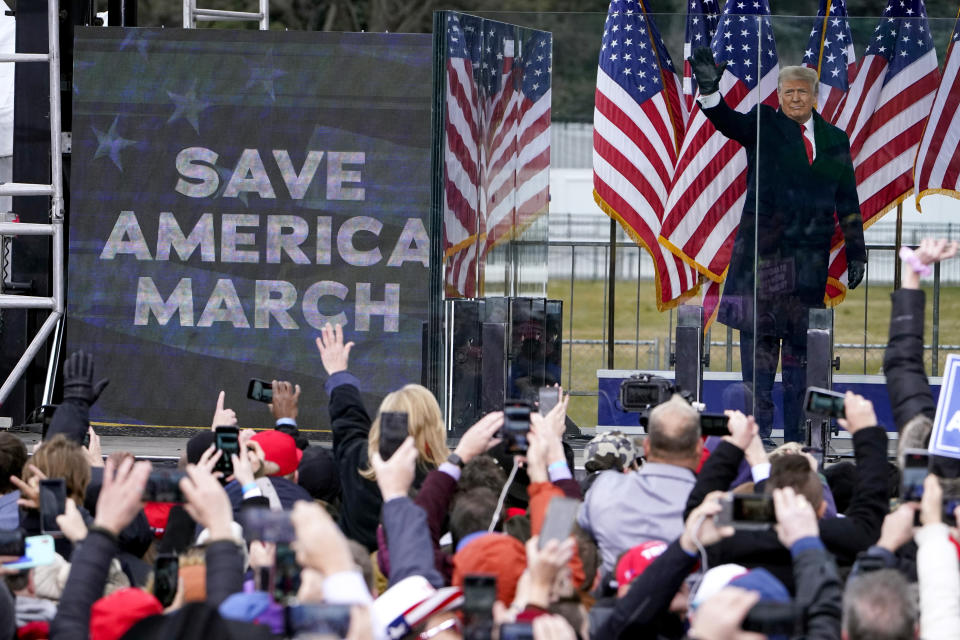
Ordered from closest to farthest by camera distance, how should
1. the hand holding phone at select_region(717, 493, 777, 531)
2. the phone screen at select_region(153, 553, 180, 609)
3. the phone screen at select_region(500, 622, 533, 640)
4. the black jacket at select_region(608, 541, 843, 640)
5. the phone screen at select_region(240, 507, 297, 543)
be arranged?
the phone screen at select_region(500, 622, 533, 640)
the phone screen at select_region(240, 507, 297, 543)
the black jacket at select_region(608, 541, 843, 640)
the hand holding phone at select_region(717, 493, 777, 531)
the phone screen at select_region(153, 553, 180, 609)

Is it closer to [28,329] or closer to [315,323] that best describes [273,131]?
[315,323]

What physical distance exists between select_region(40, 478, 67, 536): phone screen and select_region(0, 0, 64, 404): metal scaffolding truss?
264 inches

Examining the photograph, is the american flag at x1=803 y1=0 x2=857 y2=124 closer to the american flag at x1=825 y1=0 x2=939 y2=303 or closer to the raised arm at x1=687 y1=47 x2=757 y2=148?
the american flag at x1=825 y1=0 x2=939 y2=303

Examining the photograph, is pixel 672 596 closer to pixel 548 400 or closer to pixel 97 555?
pixel 97 555

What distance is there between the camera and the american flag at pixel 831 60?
9.34 metres

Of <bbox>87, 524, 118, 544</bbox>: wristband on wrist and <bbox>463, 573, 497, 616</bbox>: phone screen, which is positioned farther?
<bbox>87, 524, 118, 544</bbox>: wristband on wrist

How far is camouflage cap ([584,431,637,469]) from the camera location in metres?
6.04

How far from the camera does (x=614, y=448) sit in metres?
6.04

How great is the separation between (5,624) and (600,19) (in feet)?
22.1

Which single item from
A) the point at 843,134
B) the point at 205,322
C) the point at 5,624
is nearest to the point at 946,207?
the point at 843,134

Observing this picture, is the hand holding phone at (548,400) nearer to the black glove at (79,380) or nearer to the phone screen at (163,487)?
the black glove at (79,380)

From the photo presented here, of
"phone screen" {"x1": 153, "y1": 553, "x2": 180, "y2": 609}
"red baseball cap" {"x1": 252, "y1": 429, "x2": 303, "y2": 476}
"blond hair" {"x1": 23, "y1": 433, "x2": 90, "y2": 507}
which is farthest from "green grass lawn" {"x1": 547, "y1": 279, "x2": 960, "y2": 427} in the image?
"phone screen" {"x1": 153, "y1": 553, "x2": 180, "y2": 609}

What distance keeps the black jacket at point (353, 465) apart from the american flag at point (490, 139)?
3.61 meters

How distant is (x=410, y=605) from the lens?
349 centimetres
